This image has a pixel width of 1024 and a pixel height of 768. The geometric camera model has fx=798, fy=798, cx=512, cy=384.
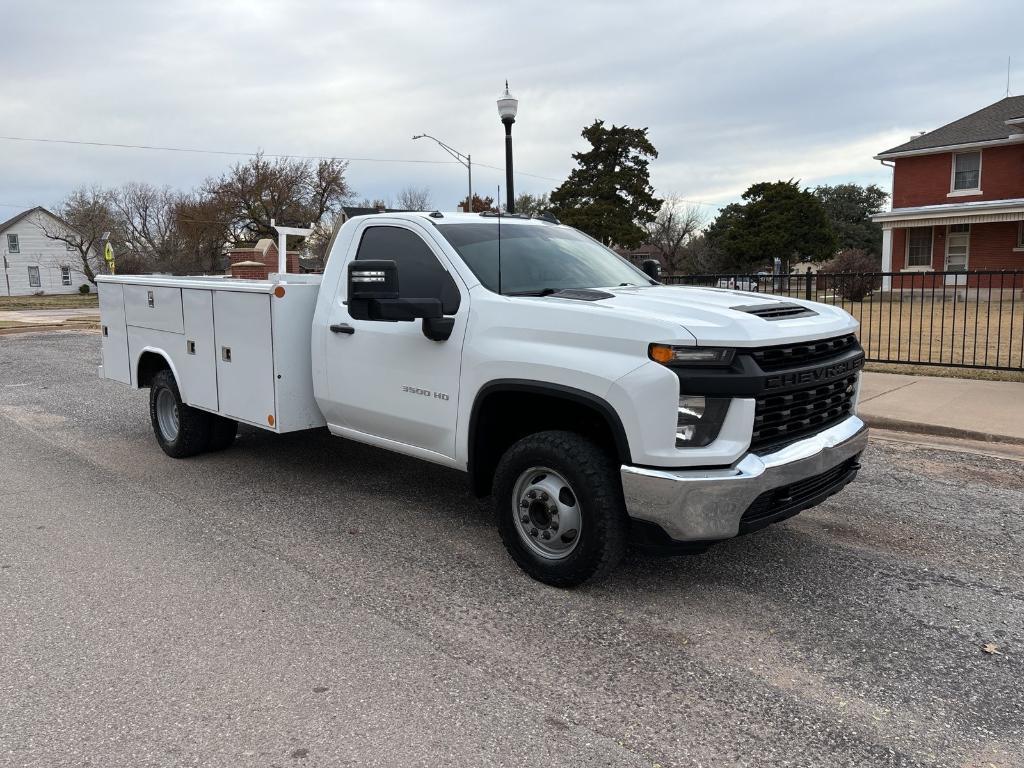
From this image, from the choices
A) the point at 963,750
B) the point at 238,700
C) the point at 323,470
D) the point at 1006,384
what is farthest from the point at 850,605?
the point at 1006,384

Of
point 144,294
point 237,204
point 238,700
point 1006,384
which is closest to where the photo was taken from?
→ point 238,700

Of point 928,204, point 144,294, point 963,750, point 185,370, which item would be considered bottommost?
point 963,750

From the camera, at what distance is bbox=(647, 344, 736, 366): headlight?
357 cm

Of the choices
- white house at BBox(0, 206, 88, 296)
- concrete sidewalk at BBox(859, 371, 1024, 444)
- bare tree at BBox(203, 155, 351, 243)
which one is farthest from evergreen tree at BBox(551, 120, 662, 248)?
white house at BBox(0, 206, 88, 296)

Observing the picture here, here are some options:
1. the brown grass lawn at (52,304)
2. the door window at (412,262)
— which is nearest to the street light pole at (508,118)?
the door window at (412,262)

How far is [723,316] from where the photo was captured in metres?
3.76

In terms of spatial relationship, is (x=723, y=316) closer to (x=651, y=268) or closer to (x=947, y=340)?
(x=651, y=268)

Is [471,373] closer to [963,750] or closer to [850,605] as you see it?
[850,605]

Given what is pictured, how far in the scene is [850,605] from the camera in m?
4.01

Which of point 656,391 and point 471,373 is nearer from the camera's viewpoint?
point 656,391

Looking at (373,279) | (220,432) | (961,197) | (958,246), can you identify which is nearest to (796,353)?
(373,279)

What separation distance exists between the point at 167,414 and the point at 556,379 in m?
4.74

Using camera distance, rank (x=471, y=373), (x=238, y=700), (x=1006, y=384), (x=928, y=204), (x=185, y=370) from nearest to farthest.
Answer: (x=238, y=700) < (x=471, y=373) < (x=185, y=370) < (x=1006, y=384) < (x=928, y=204)

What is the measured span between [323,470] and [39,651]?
3.21 meters
